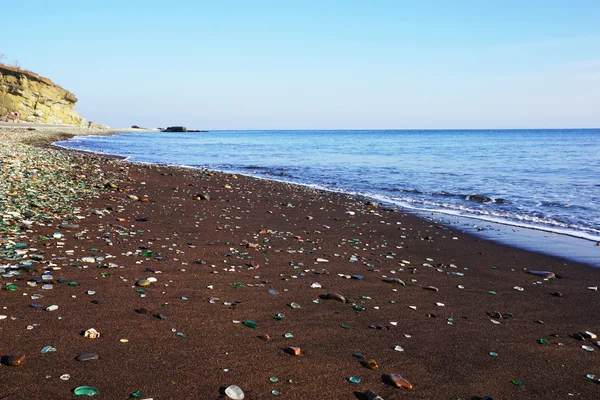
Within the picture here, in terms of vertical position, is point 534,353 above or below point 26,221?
below

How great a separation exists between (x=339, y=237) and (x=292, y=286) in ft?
12.9

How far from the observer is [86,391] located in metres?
3.41

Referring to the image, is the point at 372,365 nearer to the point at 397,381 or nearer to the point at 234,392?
the point at 397,381

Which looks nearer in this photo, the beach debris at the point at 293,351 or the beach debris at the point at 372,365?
the beach debris at the point at 372,365

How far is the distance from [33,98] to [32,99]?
523mm

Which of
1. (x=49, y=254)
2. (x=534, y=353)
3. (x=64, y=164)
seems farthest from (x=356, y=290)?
(x=64, y=164)

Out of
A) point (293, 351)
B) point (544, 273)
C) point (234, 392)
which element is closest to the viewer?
point (234, 392)

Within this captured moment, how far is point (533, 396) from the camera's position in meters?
3.99

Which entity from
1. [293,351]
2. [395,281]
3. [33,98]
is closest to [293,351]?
[293,351]

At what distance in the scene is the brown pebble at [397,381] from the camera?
3.94 m

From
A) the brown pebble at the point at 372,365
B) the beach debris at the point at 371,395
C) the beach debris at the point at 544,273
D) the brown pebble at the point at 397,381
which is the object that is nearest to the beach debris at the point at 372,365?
the brown pebble at the point at 372,365

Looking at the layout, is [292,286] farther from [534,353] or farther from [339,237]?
[339,237]

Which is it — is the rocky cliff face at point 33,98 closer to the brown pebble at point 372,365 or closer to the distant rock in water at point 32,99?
the distant rock in water at point 32,99

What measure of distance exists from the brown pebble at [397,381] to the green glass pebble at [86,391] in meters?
2.39
